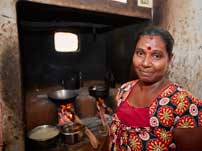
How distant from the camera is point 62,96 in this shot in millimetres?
3254

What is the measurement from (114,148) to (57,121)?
1820 millimetres

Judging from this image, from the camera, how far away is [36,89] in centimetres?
374

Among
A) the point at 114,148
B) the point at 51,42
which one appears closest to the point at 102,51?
the point at 51,42

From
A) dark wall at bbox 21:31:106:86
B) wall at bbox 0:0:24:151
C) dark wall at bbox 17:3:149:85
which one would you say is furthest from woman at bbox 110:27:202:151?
dark wall at bbox 21:31:106:86

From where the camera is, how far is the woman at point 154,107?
1250mm

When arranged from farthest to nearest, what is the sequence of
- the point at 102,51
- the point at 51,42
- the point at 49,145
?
the point at 102,51 → the point at 51,42 → the point at 49,145

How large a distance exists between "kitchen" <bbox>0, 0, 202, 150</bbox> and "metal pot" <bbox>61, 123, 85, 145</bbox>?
82 centimetres

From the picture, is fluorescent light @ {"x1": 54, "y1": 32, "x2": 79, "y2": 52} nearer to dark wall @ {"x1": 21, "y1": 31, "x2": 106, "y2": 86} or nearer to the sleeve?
dark wall @ {"x1": 21, "y1": 31, "x2": 106, "y2": 86}

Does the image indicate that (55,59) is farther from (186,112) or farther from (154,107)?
(186,112)

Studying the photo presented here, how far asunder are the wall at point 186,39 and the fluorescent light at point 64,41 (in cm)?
162

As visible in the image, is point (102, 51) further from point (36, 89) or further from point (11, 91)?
point (11, 91)

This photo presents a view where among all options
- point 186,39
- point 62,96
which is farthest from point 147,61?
point 62,96

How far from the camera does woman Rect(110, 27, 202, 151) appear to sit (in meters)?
1.25

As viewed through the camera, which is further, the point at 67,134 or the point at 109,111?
the point at 109,111
